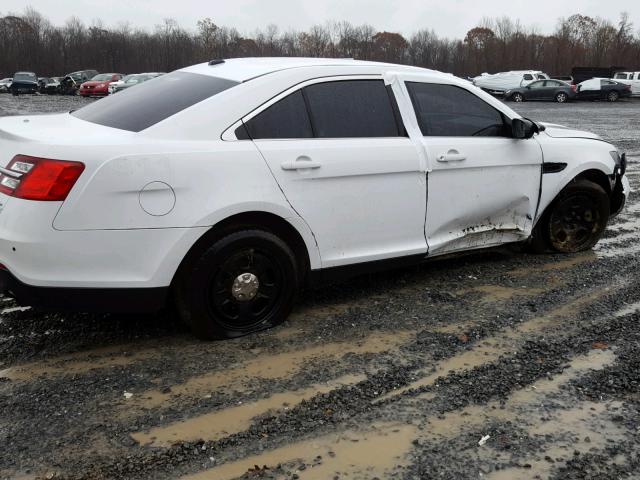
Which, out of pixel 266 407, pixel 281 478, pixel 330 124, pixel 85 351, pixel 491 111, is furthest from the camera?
pixel 491 111

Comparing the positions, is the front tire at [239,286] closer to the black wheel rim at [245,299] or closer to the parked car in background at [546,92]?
the black wheel rim at [245,299]

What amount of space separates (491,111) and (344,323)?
207 cm

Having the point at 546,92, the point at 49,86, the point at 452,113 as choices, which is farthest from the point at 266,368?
the point at 49,86

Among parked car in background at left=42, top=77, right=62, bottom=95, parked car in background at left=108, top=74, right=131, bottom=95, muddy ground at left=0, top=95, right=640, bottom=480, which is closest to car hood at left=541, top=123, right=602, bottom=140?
muddy ground at left=0, top=95, right=640, bottom=480

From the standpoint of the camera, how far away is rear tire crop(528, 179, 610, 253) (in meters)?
5.35

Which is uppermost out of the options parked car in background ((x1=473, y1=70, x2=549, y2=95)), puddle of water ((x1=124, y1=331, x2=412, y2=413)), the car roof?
parked car in background ((x1=473, y1=70, x2=549, y2=95))

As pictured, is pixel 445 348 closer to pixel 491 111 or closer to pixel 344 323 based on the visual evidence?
pixel 344 323

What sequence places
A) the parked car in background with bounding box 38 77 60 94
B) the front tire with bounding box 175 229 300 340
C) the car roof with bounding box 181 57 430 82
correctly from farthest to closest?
the parked car in background with bounding box 38 77 60 94 < the car roof with bounding box 181 57 430 82 < the front tire with bounding box 175 229 300 340

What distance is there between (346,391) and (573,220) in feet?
11.2

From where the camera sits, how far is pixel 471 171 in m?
4.50

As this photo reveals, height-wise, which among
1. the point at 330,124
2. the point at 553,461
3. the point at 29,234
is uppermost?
the point at 330,124

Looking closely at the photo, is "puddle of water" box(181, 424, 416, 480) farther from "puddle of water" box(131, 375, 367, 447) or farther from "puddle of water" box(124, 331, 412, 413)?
"puddle of water" box(124, 331, 412, 413)

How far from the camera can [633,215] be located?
719 cm

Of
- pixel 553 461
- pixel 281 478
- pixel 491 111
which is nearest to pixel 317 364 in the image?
pixel 281 478
